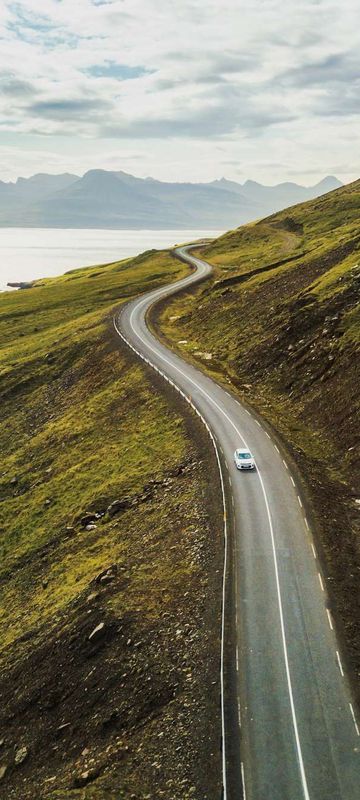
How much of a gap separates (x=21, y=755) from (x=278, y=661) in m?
13.8

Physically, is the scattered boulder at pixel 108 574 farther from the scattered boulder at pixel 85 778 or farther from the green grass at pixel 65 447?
the scattered boulder at pixel 85 778

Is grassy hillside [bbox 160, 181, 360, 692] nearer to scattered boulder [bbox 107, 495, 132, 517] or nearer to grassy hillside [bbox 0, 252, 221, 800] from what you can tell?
grassy hillside [bbox 0, 252, 221, 800]

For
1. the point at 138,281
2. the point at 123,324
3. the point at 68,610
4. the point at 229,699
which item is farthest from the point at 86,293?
the point at 229,699

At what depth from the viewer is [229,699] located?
27.2 meters

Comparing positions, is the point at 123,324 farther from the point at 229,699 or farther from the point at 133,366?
the point at 229,699

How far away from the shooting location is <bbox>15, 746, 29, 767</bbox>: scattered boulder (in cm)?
2845

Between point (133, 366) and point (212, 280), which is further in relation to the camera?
point (212, 280)

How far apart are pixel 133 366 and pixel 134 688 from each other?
188 feet

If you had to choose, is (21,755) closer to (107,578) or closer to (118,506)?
(107,578)

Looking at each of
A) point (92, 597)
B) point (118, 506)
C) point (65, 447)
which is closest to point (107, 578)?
point (92, 597)

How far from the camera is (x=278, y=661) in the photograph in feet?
98.1

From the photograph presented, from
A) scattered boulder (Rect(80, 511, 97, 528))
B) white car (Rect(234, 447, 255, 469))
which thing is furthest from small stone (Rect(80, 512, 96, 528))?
white car (Rect(234, 447, 255, 469))

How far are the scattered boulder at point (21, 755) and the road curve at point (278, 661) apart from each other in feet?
34.6

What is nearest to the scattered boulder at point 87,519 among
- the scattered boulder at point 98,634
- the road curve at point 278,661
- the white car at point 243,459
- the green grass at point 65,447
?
the green grass at point 65,447
